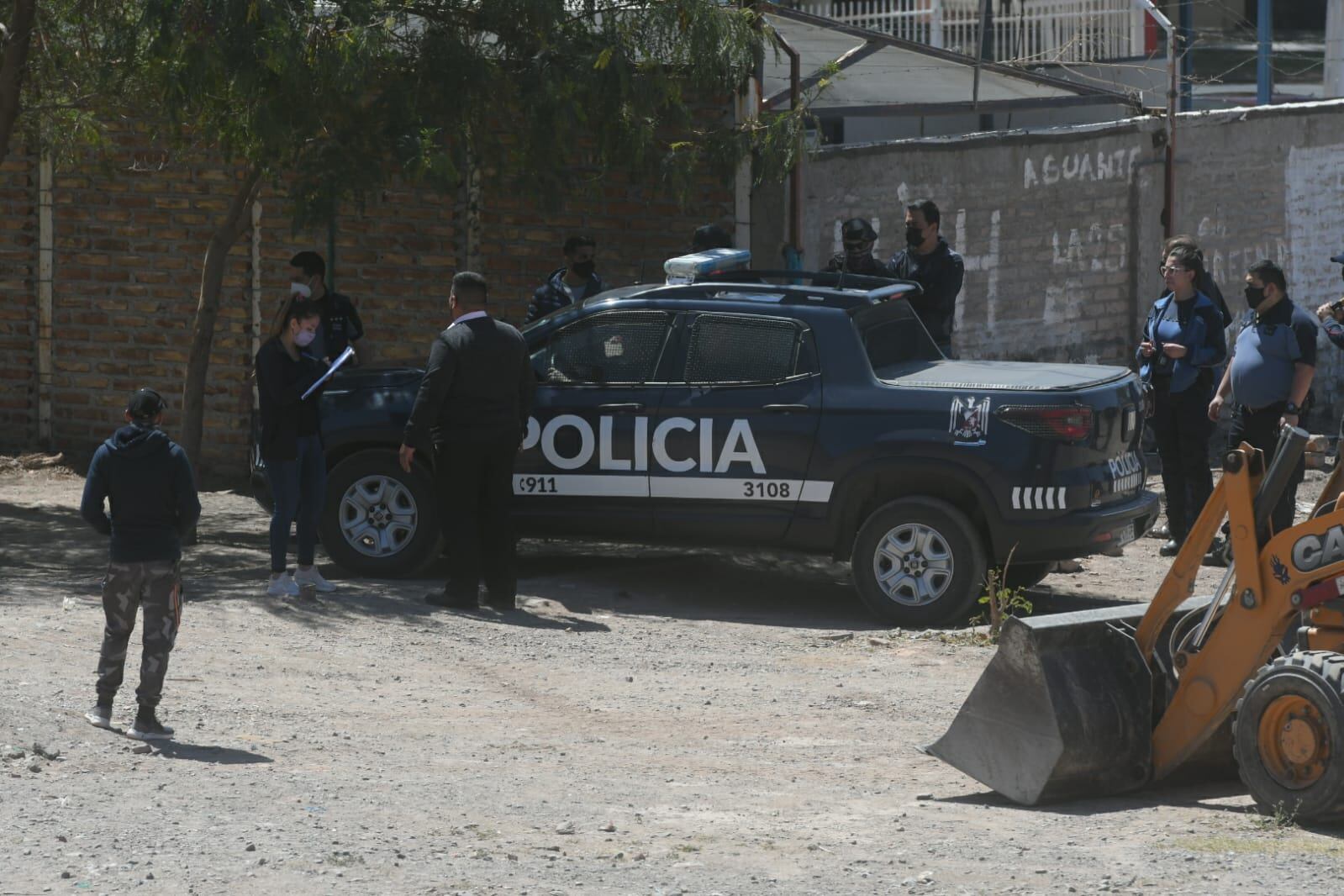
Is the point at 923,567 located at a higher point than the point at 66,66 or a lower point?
lower

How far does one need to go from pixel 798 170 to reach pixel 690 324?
5136 millimetres

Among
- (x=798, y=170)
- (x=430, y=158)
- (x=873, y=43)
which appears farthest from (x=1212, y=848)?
(x=873, y=43)

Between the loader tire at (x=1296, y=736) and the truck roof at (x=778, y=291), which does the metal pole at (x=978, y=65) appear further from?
the loader tire at (x=1296, y=736)

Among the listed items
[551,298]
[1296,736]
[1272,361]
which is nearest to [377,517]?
[551,298]

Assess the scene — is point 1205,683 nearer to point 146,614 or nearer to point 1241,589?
point 1241,589

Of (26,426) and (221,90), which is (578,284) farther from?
(26,426)

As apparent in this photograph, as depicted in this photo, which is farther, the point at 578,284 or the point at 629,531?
the point at 578,284

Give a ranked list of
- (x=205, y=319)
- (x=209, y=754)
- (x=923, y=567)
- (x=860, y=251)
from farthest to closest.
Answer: (x=205, y=319), (x=860, y=251), (x=923, y=567), (x=209, y=754)

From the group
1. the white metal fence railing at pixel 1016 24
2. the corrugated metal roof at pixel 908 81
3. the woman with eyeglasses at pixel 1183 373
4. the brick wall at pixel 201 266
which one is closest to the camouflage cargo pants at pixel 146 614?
the woman with eyeglasses at pixel 1183 373

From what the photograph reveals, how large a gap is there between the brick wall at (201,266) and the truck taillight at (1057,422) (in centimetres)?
512

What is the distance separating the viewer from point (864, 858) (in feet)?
18.9

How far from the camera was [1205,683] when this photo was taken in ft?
20.7

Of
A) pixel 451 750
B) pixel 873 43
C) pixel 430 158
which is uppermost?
pixel 873 43

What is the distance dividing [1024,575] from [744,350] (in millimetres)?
1988
